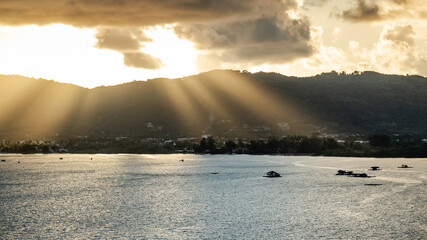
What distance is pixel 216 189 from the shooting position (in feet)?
607

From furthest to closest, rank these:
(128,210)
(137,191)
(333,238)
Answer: (137,191), (128,210), (333,238)

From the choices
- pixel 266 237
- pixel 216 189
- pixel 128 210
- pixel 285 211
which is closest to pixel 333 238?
pixel 266 237

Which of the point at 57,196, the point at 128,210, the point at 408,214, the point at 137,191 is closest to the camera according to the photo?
the point at 408,214

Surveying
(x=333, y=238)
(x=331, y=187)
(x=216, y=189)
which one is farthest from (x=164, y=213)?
(x=331, y=187)

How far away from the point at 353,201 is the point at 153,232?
74.7 metres

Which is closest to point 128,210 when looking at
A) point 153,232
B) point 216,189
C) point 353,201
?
point 153,232

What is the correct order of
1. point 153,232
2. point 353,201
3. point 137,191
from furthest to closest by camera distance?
point 137,191 → point 353,201 → point 153,232

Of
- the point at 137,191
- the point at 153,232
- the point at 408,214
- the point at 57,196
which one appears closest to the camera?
the point at 153,232

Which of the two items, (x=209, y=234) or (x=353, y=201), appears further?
(x=353, y=201)

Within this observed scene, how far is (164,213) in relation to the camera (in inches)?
4899

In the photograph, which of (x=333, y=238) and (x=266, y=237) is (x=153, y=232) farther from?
(x=333, y=238)

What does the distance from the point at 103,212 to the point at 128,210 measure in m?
7.39

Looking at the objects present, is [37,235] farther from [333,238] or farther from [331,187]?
[331,187]

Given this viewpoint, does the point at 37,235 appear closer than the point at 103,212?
Yes
